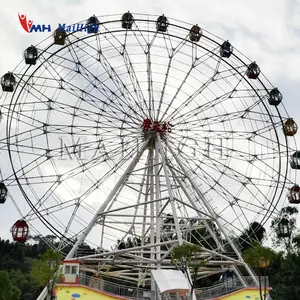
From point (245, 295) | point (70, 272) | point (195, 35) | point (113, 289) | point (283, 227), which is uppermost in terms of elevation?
point (195, 35)

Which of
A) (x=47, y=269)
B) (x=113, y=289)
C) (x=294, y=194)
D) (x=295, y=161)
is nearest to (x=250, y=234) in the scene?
(x=294, y=194)

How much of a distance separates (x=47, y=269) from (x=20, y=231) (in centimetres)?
471

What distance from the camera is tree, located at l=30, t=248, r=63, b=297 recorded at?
2555cm

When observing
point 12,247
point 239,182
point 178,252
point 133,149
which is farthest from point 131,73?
point 12,247

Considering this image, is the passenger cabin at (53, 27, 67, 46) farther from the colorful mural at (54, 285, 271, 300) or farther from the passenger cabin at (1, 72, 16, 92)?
the colorful mural at (54, 285, 271, 300)

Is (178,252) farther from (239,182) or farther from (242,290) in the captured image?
(239,182)

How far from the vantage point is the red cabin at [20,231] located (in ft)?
96.7

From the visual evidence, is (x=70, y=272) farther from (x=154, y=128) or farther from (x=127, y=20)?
(x=127, y=20)

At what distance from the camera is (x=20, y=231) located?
97.1 feet

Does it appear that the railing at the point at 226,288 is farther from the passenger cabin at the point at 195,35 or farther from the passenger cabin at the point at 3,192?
the passenger cabin at the point at 195,35

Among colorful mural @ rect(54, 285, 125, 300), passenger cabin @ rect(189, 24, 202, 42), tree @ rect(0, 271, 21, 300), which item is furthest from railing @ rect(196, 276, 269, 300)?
passenger cabin @ rect(189, 24, 202, 42)

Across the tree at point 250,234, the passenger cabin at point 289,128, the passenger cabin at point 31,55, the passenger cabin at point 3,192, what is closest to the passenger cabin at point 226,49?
the passenger cabin at point 289,128

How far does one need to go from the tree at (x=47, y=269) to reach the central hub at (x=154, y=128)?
1028cm

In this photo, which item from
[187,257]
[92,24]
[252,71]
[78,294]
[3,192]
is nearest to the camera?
[187,257]
